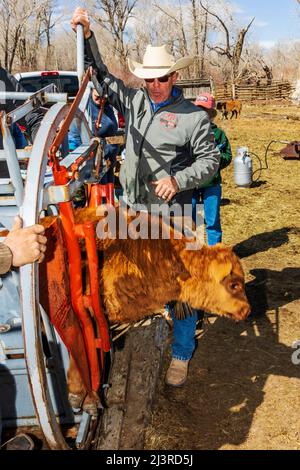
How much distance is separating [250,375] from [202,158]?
1.80 metres

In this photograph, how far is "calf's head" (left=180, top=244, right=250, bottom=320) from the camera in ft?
8.45

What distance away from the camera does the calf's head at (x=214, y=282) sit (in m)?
2.57

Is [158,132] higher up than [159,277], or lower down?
higher up

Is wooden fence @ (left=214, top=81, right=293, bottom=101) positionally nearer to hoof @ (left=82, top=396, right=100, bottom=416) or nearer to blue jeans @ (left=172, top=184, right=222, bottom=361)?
blue jeans @ (left=172, top=184, right=222, bottom=361)

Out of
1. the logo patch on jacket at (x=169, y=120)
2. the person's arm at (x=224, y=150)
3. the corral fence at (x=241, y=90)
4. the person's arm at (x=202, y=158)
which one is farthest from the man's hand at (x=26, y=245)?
the corral fence at (x=241, y=90)

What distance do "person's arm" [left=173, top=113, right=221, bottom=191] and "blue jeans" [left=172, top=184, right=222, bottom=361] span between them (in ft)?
2.48

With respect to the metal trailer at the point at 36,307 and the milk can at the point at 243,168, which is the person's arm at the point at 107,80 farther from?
the milk can at the point at 243,168

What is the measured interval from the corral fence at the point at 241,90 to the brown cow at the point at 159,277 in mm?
29283

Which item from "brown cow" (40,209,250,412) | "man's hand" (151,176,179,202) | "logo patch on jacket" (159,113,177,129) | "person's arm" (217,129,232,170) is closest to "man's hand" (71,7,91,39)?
"logo patch on jacket" (159,113,177,129)

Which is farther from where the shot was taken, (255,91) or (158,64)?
(255,91)

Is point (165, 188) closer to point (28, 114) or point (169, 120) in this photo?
point (169, 120)

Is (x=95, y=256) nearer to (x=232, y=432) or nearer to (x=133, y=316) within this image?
(x=133, y=316)

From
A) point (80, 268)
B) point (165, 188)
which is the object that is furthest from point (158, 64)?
point (80, 268)

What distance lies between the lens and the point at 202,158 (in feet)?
10.2
